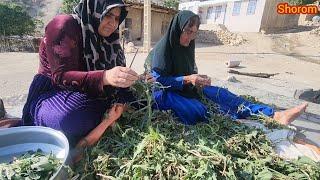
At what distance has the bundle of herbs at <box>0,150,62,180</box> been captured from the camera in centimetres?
149

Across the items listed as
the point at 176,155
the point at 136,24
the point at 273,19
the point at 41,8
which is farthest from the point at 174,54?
the point at 41,8

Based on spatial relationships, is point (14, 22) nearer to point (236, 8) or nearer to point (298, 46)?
point (298, 46)

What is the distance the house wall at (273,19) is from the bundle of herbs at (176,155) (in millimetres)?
21763

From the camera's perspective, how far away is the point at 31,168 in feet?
5.02

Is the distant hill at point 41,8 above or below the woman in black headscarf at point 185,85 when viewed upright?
below

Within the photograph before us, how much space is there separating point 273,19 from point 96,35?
23187mm

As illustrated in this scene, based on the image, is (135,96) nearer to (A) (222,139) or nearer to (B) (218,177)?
(A) (222,139)

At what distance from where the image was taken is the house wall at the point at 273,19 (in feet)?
72.8

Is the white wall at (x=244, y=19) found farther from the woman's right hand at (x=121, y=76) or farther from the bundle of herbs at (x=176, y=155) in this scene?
the woman's right hand at (x=121, y=76)

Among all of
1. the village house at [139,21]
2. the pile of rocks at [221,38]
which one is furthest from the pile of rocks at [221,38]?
the village house at [139,21]

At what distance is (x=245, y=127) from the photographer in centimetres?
239

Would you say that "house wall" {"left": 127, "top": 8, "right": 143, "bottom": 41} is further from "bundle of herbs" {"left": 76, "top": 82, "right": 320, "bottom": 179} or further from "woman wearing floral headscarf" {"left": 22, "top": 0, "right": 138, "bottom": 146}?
"bundle of herbs" {"left": 76, "top": 82, "right": 320, "bottom": 179}

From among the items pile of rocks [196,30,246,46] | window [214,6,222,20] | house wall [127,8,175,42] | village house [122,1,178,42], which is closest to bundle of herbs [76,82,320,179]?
village house [122,1,178,42]

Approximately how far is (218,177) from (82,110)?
0.92 meters
